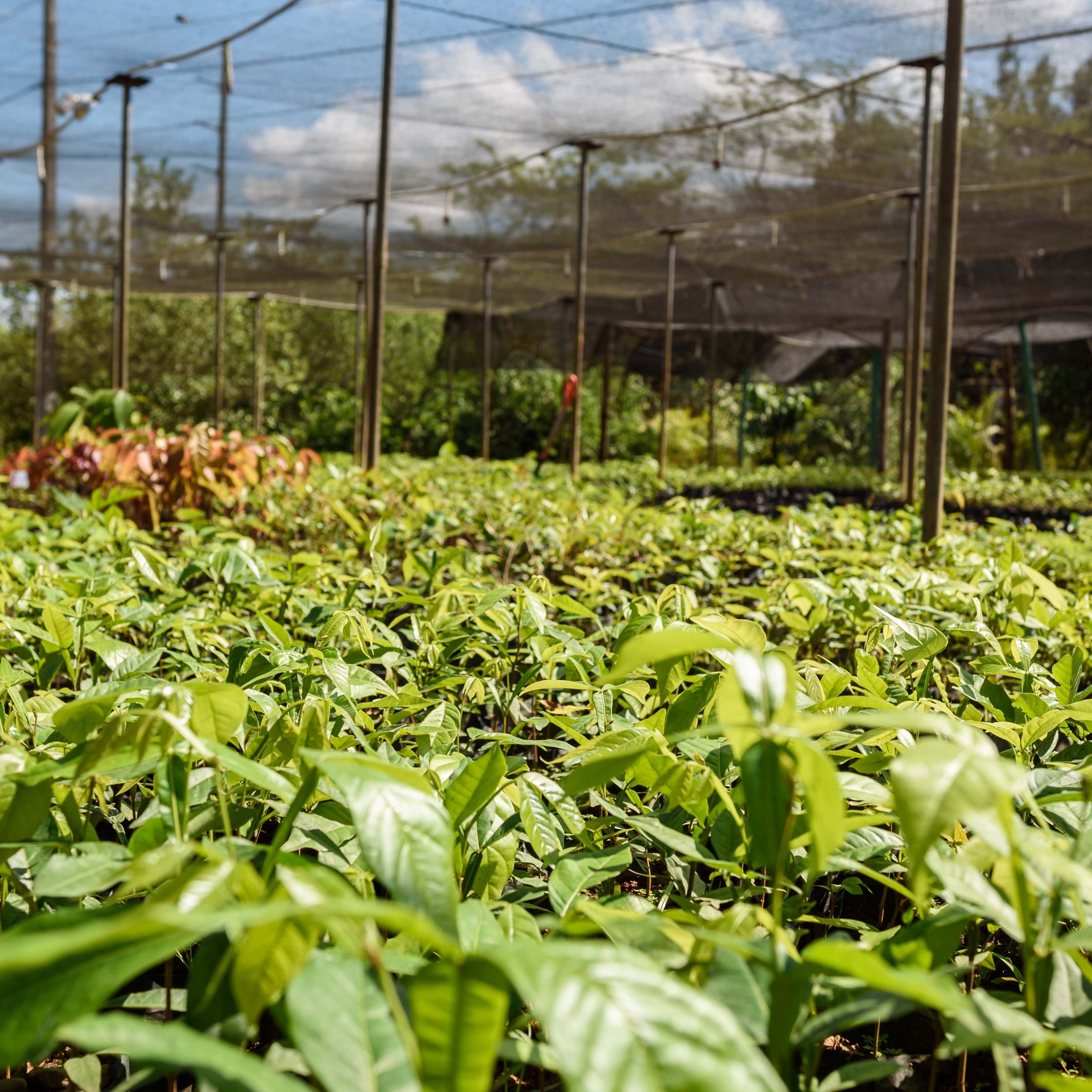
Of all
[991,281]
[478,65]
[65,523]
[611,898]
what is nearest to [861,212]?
[991,281]

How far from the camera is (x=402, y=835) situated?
1.97 ft

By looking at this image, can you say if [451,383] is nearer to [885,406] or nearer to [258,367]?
[258,367]

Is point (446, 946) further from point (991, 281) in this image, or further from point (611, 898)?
point (991, 281)

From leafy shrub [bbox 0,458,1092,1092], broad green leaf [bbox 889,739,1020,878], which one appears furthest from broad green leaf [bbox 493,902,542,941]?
broad green leaf [bbox 889,739,1020,878]

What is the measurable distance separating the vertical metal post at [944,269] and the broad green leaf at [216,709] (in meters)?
3.00

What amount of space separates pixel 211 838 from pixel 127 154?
7155 millimetres

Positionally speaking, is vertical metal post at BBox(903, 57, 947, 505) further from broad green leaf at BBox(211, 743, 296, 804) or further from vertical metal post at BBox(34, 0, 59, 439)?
vertical metal post at BBox(34, 0, 59, 439)

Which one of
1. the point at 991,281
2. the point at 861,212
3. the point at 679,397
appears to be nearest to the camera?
the point at 861,212

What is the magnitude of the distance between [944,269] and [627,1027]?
3.46 metres

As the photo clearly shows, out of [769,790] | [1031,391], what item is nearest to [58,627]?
[769,790]

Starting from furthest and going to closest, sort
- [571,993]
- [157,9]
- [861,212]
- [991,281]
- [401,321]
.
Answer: [401,321] → [991,281] → [861,212] → [157,9] → [571,993]

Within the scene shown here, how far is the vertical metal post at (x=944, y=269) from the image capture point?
3426 millimetres

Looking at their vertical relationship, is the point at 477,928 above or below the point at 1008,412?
below

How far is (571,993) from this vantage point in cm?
45
